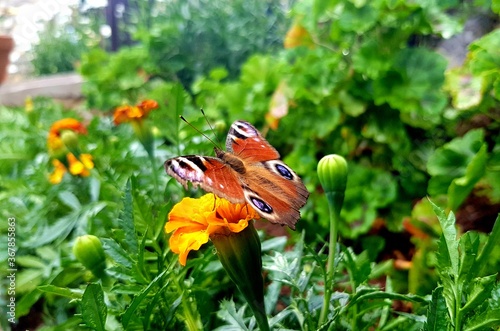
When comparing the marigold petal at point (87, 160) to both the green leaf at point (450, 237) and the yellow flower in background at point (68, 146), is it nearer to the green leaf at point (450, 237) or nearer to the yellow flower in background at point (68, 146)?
the yellow flower in background at point (68, 146)

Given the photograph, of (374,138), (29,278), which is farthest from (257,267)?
(374,138)

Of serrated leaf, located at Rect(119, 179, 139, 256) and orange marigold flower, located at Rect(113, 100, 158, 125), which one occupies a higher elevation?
serrated leaf, located at Rect(119, 179, 139, 256)

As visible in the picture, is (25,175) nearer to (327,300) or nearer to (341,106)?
(341,106)

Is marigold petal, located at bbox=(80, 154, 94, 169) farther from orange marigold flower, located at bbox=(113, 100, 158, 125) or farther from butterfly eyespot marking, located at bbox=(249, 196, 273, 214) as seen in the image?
butterfly eyespot marking, located at bbox=(249, 196, 273, 214)

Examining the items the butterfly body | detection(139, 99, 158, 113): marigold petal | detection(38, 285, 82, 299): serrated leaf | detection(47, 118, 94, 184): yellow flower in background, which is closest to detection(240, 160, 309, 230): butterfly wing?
the butterfly body

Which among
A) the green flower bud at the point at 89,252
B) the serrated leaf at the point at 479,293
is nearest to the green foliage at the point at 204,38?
the green flower bud at the point at 89,252

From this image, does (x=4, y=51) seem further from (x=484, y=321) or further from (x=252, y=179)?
(x=484, y=321)
